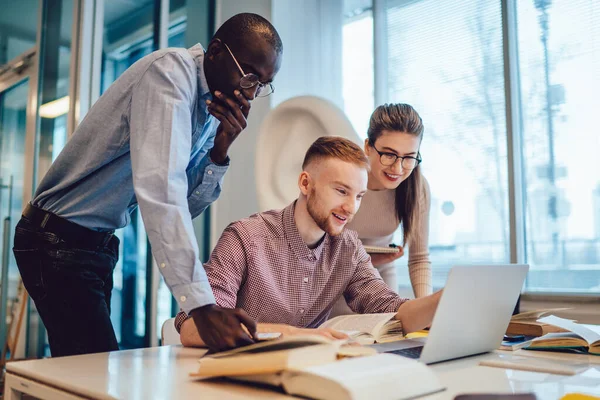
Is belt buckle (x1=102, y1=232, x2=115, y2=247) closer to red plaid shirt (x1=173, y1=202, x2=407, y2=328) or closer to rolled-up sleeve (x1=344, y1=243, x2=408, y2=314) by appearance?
red plaid shirt (x1=173, y1=202, x2=407, y2=328)

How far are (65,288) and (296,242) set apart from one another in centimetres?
57

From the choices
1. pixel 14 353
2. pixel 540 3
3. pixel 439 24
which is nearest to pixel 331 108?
pixel 439 24

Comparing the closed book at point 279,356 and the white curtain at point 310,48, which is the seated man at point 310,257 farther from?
the white curtain at point 310,48

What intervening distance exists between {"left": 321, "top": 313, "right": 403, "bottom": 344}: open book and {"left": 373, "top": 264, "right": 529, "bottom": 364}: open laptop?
40 mm

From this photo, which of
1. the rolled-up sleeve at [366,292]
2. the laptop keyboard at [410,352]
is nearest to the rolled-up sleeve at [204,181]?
the rolled-up sleeve at [366,292]

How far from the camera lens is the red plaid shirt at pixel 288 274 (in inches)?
53.6

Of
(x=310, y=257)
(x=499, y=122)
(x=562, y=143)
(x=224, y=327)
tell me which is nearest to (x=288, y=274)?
(x=310, y=257)

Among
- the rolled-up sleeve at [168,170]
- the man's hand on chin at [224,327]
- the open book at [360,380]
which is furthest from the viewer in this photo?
the rolled-up sleeve at [168,170]

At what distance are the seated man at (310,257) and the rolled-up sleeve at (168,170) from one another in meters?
0.31

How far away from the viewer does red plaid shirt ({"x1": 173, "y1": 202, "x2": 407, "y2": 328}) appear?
1.36 m

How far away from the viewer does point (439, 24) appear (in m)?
3.57

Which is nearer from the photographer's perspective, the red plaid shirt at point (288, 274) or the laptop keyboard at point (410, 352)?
the laptop keyboard at point (410, 352)

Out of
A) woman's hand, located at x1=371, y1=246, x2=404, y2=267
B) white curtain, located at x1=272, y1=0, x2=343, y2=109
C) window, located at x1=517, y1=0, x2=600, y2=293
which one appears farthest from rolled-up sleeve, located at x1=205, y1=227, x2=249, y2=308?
white curtain, located at x1=272, y1=0, x2=343, y2=109

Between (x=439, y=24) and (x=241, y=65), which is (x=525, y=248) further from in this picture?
(x=241, y=65)
